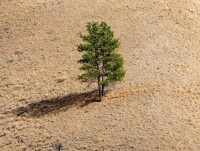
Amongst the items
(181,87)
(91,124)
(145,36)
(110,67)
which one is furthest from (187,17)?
(91,124)

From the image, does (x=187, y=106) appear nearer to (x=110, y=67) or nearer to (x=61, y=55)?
(x=110, y=67)

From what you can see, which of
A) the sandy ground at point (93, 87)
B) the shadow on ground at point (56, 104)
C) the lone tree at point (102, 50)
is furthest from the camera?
the shadow on ground at point (56, 104)

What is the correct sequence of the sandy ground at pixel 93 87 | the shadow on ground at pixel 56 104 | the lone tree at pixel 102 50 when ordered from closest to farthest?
the sandy ground at pixel 93 87, the lone tree at pixel 102 50, the shadow on ground at pixel 56 104

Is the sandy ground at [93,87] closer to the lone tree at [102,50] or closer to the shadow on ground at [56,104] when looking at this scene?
the shadow on ground at [56,104]

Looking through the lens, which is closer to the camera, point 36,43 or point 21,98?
point 21,98

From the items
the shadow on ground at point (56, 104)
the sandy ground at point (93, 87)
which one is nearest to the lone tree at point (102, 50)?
the sandy ground at point (93, 87)

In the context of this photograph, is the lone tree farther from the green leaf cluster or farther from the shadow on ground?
the shadow on ground

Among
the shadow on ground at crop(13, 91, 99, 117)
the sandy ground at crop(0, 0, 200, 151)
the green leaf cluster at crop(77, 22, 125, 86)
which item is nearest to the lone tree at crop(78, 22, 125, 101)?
the green leaf cluster at crop(77, 22, 125, 86)
